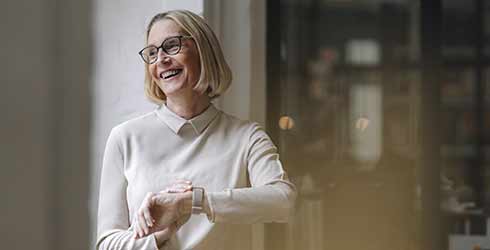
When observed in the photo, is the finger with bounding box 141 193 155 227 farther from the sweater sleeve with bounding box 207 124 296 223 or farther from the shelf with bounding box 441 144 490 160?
the shelf with bounding box 441 144 490 160

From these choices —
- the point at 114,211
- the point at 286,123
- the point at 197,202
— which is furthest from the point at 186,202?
the point at 286,123

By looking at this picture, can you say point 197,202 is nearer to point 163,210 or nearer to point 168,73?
point 163,210

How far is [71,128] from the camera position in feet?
4.30

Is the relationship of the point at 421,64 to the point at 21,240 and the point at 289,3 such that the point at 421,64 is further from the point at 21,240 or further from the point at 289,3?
the point at 21,240

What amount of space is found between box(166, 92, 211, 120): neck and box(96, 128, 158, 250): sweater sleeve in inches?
3.9

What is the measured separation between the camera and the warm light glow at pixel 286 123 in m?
1.55

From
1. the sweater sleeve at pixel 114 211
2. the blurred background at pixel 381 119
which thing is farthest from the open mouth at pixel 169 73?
the blurred background at pixel 381 119

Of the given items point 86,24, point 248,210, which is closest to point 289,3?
point 86,24

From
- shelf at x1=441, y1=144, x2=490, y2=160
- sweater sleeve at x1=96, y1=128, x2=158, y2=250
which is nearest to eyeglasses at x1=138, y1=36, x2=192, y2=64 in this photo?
sweater sleeve at x1=96, y1=128, x2=158, y2=250

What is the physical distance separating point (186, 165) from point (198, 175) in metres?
0.03

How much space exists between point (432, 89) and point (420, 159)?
16 centimetres

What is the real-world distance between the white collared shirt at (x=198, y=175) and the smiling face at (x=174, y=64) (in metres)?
0.06

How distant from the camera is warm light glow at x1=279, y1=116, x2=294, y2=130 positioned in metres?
1.55

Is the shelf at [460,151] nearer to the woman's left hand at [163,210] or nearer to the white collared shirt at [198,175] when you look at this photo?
the white collared shirt at [198,175]
